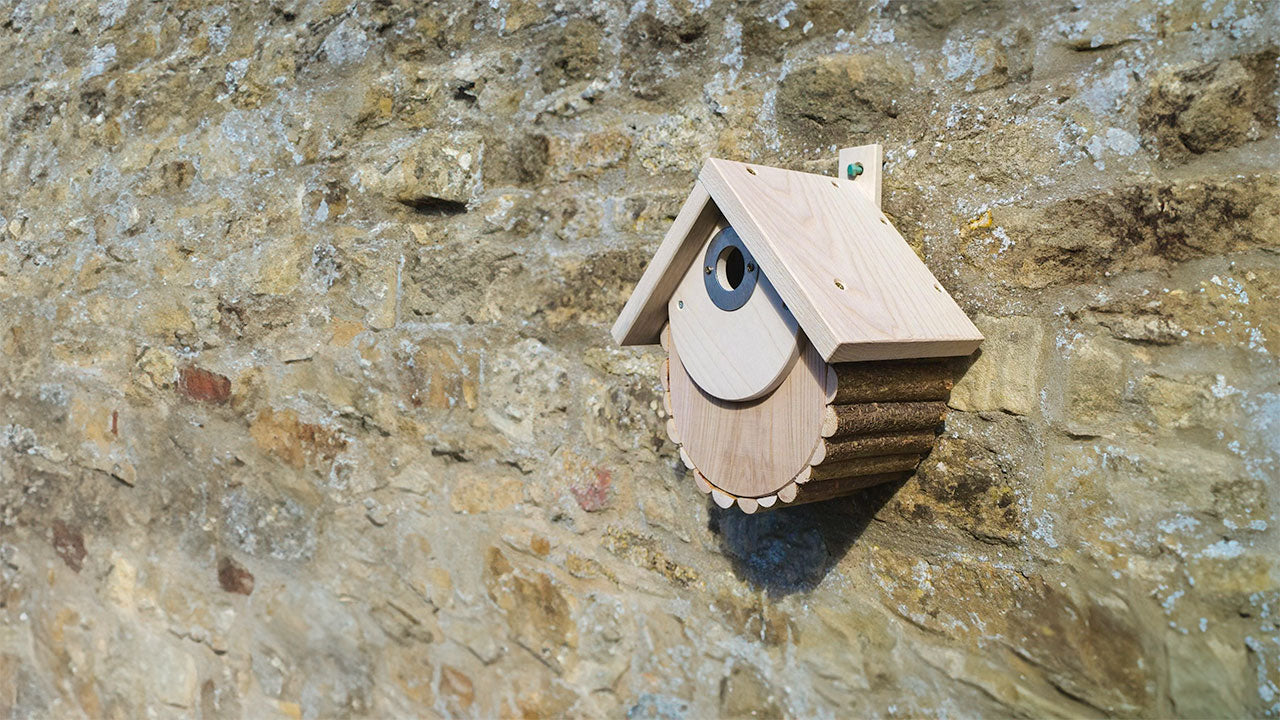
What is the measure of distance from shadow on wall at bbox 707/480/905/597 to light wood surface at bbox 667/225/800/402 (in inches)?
12.8

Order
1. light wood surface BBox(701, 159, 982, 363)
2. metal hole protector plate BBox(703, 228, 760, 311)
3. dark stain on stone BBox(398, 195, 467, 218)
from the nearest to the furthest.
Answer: light wood surface BBox(701, 159, 982, 363) → metal hole protector plate BBox(703, 228, 760, 311) → dark stain on stone BBox(398, 195, 467, 218)

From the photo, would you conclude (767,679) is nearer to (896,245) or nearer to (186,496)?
(896,245)

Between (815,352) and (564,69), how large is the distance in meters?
0.88

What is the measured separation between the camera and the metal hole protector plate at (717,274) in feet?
4.25

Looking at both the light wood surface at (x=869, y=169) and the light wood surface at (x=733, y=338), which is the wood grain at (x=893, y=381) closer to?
the light wood surface at (x=733, y=338)

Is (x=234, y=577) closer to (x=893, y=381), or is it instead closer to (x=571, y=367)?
(x=571, y=367)

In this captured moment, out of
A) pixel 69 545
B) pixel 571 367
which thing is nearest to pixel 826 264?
pixel 571 367

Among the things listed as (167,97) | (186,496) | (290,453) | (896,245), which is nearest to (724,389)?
(896,245)

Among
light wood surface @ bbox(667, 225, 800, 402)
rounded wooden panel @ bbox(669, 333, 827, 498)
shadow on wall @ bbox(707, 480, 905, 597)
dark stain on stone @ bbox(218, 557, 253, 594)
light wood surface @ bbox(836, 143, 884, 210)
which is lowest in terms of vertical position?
dark stain on stone @ bbox(218, 557, 253, 594)

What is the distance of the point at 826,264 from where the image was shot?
4.07 ft

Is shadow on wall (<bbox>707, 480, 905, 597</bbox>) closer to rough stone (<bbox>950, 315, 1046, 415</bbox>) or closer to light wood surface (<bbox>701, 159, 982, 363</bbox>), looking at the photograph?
rough stone (<bbox>950, 315, 1046, 415</bbox>)

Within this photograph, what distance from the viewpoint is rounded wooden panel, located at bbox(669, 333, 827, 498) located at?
1.24 m

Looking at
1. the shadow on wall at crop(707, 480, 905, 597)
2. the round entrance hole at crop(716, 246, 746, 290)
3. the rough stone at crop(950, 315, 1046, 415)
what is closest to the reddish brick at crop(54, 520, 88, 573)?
the shadow on wall at crop(707, 480, 905, 597)

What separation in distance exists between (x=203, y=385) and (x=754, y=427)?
161cm
